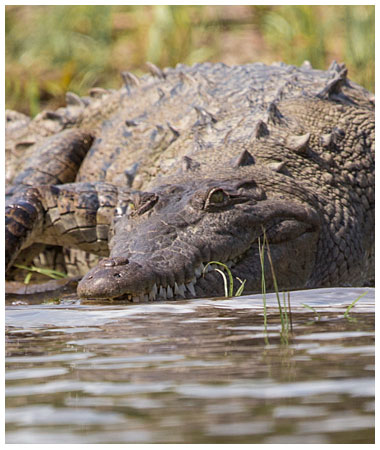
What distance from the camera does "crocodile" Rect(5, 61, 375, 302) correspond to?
13.1ft

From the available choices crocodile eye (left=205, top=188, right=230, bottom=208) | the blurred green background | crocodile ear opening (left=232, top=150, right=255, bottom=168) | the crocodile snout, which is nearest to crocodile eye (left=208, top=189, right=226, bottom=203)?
crocodile eye (left=205, top=188, right=230, bottom=208)

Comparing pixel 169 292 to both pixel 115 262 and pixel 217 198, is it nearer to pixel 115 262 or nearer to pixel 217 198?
pixel 115 262

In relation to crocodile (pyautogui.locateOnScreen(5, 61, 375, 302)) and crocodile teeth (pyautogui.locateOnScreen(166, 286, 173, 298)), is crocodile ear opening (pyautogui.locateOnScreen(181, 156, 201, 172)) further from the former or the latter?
crocodile teeth (pyautogui.locateOnScreen(166, 286, 173, 298))

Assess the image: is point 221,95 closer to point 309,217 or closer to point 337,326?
point 309,217

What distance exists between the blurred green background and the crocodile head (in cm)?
714

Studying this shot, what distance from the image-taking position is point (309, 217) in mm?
4699

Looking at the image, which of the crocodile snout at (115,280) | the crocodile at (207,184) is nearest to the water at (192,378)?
the crocodile snout at (115,280)

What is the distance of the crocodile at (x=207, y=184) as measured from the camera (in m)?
3.99

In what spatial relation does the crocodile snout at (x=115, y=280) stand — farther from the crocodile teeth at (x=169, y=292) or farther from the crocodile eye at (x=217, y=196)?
the crocodile eye at (x=217, y=196)

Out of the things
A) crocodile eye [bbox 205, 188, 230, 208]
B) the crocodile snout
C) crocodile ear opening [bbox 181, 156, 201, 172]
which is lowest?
the crocodile snout

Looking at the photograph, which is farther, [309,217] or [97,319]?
[309,217]

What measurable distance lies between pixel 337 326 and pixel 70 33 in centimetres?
1168

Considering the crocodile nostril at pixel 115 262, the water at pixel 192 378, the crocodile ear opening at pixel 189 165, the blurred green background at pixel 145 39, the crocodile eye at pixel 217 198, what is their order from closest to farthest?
the water at pixel 192 378 < the crocodile nostril at pixel 115 262 < the crocodile eye at pixel 217 198 < the crocodile ear opening at pixel 189 165 < the blurred green background at pixel 145 39
